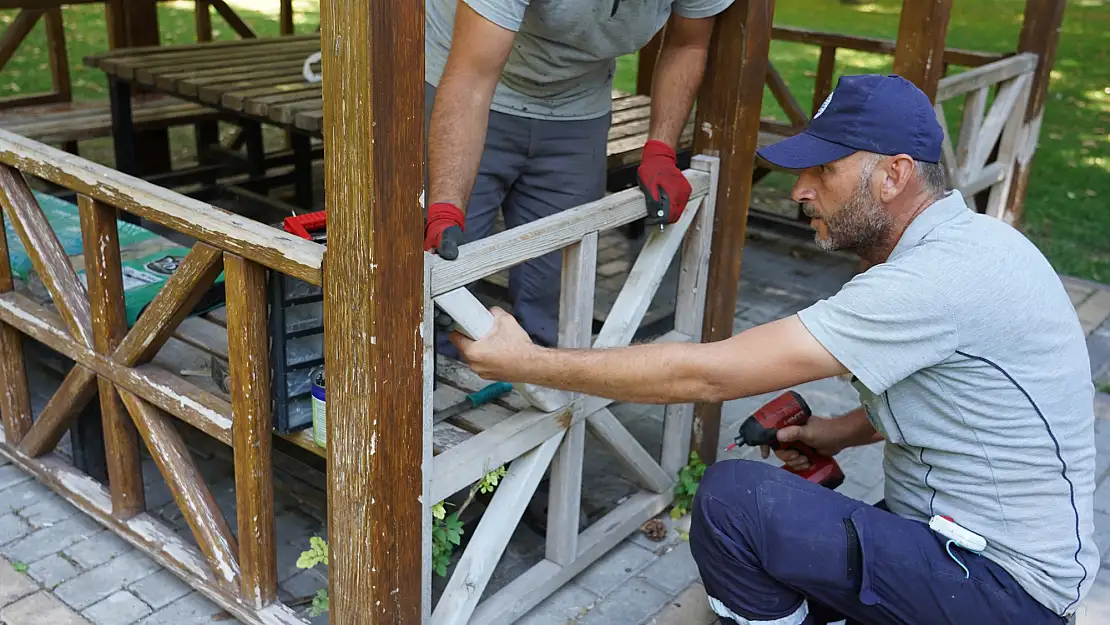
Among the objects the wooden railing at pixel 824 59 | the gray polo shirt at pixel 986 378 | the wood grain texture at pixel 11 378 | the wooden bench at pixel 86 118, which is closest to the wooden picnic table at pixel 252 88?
the wooden bench at pixel 86 118

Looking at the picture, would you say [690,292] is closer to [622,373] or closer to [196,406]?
[622,373]

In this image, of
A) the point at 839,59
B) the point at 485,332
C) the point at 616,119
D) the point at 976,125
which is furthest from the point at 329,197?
the point at 839,59

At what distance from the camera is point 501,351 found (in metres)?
2.37

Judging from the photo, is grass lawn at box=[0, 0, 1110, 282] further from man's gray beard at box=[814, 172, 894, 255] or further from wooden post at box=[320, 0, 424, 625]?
wooden post at box=[320, 0, 424, 625]

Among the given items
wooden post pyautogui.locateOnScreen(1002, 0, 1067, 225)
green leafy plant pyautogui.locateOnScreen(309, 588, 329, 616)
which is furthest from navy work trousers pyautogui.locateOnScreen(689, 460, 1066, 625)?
wooden post pyautogui.locateOnScreen(1002, 0, 1067, 225)

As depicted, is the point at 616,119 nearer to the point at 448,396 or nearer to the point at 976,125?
the point at 976,125

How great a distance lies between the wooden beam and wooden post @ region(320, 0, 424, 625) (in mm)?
2776

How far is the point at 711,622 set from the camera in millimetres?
3086

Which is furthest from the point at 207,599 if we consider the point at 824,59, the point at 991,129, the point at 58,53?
the point at 824,59

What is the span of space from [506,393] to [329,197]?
1066 mm

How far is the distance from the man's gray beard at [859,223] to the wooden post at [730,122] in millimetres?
970

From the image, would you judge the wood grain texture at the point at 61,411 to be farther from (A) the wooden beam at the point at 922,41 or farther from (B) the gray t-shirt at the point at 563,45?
(A) the wooden beam at the point at 922,41

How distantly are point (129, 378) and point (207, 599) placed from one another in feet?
2.31

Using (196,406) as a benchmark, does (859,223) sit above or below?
above
